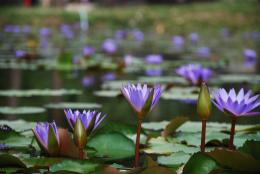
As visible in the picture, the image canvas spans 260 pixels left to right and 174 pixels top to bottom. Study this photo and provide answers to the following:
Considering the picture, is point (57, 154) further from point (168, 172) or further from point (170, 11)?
point (170, 11)

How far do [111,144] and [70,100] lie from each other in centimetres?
110

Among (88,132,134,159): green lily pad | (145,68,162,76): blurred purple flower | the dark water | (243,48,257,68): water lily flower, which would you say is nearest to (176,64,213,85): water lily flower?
the dark water

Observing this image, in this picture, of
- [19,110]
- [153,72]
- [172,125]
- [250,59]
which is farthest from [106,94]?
[250,59]

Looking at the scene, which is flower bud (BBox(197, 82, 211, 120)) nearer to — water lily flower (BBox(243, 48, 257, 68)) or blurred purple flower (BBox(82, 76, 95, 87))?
blurred purple flower (BBox(82, 76, 95, 87))

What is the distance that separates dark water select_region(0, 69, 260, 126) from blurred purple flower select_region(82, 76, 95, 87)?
27 millimetres

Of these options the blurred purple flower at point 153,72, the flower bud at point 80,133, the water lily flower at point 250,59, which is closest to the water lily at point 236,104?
the flower bud at point 80,133

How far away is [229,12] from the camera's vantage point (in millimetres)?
14594

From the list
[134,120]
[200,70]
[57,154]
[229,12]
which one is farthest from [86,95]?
[229,12]

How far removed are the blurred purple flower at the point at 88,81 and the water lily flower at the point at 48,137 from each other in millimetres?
1869

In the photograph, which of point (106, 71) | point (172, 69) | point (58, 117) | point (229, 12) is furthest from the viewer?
point (229, 12)

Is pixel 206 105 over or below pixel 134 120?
over

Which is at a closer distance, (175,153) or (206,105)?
(206,105)

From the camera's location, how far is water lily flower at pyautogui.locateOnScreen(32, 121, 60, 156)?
1.17 meters

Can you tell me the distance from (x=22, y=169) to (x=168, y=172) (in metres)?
0.32
